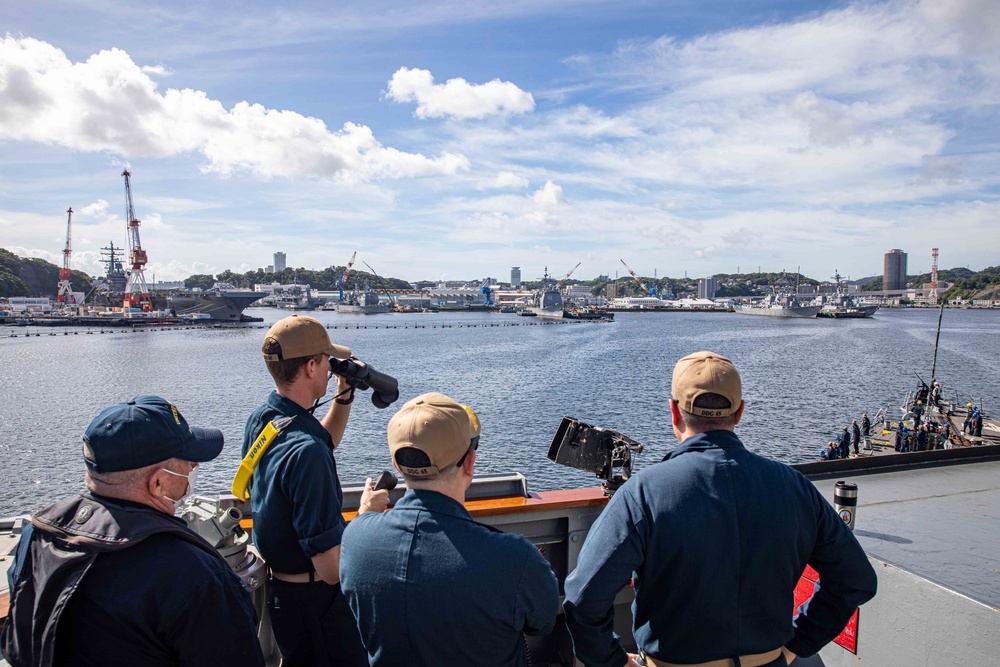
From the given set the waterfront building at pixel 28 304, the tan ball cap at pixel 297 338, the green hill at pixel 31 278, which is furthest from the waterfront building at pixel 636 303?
the tan ball cap at pixel 297 338

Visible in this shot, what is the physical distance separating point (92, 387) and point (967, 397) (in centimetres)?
4481

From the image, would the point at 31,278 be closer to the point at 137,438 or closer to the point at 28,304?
the point at 28,304

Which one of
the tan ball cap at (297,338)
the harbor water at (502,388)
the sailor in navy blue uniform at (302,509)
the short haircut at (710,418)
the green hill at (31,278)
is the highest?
the green hill at (31,278)

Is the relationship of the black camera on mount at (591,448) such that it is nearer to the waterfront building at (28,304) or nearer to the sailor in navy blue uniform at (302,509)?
the sailor in navy blue uniform at (302,509)

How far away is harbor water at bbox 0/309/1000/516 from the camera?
59.4ft

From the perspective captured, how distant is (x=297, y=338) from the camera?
243cm

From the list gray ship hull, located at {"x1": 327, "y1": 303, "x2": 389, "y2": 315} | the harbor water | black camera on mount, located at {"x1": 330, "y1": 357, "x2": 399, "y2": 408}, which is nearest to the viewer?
black camera on mount, located at {"x1": 330, "y1": 357, "x2": 399, "y2": 408}

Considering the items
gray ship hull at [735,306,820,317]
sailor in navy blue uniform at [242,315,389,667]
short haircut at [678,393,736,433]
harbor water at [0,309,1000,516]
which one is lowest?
harbor water at [0,309,1000,516]

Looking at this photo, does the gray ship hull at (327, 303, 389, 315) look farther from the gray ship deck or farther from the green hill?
the gray ship deck

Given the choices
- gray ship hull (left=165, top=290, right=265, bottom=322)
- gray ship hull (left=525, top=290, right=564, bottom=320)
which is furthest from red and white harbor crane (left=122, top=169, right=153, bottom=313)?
gray ship hull (left=525, top=290, right=564, bottom=320)

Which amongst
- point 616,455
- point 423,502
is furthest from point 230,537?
point 616,455

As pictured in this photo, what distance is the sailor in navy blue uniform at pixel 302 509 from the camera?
2141mm

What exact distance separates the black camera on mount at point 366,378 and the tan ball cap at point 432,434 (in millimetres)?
914

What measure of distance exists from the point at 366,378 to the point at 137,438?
1.10 metres
